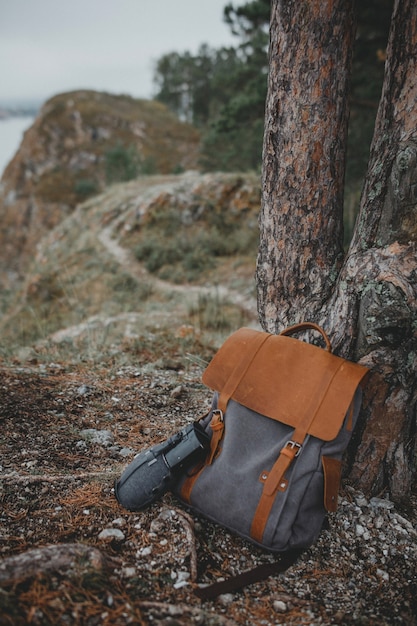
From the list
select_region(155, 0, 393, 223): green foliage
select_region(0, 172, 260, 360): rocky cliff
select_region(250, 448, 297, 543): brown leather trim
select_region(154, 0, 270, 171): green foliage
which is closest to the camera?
select_region(250, 448, 297, 543): brown leather trim

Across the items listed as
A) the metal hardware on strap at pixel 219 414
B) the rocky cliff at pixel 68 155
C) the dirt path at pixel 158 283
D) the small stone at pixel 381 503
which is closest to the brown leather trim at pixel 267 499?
the metal hardware on strap at pixel 219 414

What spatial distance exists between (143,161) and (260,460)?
25.2 meters

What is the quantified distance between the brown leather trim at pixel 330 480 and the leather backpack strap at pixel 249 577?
25cm

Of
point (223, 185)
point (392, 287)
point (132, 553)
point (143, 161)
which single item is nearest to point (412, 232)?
point (392, 287)

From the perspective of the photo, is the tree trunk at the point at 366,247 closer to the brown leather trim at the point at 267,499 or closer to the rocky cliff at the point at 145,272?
the brown leather trim at the point at 267,499

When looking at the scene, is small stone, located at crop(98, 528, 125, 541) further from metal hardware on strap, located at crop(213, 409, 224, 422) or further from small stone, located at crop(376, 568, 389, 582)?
small stone, located at crop(376, 568, 389, 582)

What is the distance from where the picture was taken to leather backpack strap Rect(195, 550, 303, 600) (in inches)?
58.7

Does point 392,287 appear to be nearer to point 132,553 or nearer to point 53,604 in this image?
point 132,553

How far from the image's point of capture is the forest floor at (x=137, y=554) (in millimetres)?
1368

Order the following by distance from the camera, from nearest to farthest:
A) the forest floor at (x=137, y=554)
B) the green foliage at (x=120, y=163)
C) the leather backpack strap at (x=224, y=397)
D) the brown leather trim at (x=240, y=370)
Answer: the forest floor at (x=137, y=554), the leather backpack strap at (x=224, y=397), the brown leather trim at (x=240, y=370), the green foliage at (x=120, y=163)

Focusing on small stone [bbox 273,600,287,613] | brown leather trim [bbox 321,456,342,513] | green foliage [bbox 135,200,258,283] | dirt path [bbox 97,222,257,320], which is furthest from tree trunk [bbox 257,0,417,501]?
green foliage [bbox 135,200,258,283]

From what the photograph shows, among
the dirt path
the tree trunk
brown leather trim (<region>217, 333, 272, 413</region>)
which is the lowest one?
the dirt path

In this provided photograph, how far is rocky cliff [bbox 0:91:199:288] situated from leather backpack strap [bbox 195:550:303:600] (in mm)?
35005

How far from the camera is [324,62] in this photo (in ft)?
6.31
